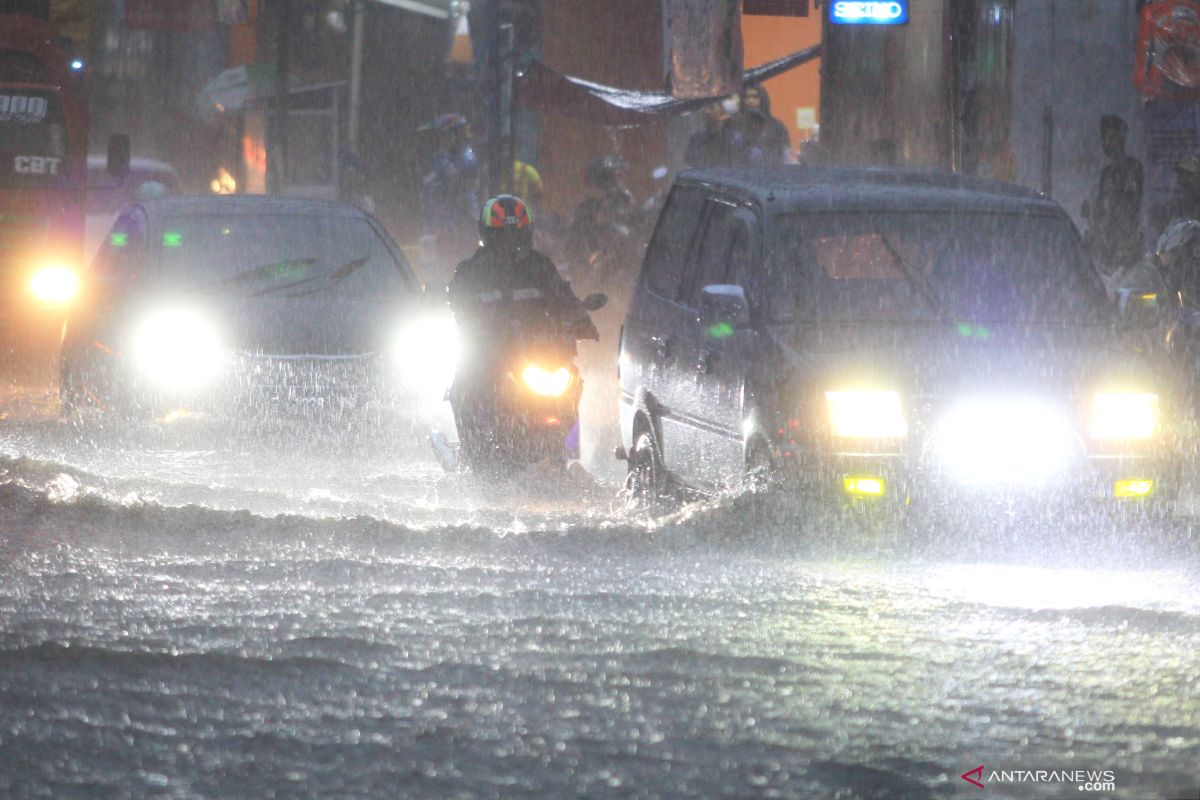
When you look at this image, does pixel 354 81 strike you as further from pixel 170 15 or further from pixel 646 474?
pixel 646 474

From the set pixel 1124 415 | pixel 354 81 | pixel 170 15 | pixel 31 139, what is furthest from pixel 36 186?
pixel 170 15

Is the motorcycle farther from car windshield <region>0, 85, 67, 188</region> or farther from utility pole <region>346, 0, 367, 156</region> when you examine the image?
utility pole <region>346, 0, 367, 156</region>

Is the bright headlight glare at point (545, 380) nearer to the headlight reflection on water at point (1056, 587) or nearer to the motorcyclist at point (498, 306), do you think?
the motorcyclist at point (498, 306)

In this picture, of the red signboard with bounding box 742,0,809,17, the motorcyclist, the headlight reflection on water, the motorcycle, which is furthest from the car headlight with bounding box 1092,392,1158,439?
the red signboard with bounding box 742,0,809,17

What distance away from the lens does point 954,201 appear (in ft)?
31.7

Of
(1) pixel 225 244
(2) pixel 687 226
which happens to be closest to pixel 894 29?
(1) pixel 225 244

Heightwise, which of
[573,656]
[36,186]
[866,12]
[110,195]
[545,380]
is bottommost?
[573,656]

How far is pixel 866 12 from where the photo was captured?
20281 mm

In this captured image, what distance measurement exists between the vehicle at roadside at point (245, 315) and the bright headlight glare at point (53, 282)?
5406mm

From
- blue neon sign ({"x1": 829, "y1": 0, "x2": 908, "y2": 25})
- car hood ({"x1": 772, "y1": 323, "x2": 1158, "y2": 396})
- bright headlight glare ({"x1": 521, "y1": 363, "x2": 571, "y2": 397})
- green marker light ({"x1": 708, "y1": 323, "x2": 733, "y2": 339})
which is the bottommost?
bright headlight glare ({"x1": 521, "y1": 363, "x2": 571, "y2": 397})

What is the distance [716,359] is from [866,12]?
37.7ft

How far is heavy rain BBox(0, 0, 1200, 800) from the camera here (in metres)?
5.70

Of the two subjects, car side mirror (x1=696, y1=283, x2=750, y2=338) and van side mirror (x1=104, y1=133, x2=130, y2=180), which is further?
van side mirror (x1=104, y1=133, x2=130, y2=180)

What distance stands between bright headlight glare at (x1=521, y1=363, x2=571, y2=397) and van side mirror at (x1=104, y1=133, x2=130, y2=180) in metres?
8.91
